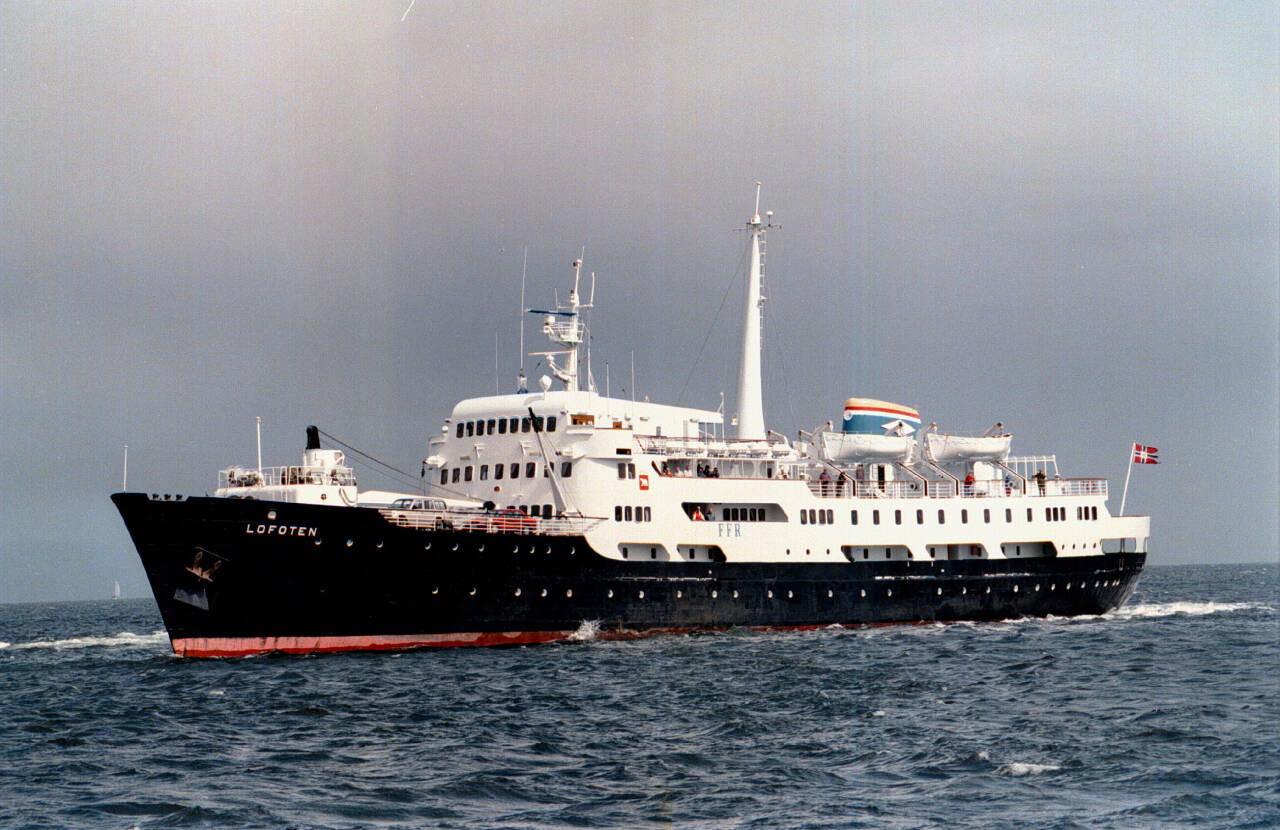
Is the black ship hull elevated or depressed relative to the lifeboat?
depressed

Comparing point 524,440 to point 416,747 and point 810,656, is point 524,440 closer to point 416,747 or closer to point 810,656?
point 810,656

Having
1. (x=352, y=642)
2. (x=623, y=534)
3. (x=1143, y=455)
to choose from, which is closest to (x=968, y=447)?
(x=1143, y=455)

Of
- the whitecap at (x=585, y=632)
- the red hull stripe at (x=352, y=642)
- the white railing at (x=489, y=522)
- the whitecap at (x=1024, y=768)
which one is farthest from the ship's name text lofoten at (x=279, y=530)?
the whitecap at (x=1024, y=768)

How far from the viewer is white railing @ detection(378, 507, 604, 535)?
109 ft

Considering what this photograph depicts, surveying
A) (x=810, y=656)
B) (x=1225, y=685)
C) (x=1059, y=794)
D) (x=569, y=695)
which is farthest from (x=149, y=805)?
A: (x=1225, y=685)

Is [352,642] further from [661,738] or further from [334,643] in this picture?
[661,738]

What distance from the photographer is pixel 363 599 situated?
32.6 meters

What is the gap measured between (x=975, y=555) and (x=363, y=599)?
22163 mm

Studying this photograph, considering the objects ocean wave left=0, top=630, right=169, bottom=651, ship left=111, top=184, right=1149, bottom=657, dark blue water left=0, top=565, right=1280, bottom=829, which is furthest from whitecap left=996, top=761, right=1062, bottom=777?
ocean wave left=0, top=630, right=169, bottom=651

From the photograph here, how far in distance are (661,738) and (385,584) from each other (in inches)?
527

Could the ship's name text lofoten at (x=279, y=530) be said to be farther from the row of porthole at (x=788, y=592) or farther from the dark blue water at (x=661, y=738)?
the row of porthole at (x=788, y=592)

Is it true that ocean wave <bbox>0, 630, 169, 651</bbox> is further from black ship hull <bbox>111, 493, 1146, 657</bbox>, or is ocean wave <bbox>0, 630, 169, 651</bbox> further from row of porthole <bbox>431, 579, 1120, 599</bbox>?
row of porthole <bbox>431, 579, 1120, 599</bbox>

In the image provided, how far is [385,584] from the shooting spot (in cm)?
3262

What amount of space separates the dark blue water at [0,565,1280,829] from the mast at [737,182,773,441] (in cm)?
1071
